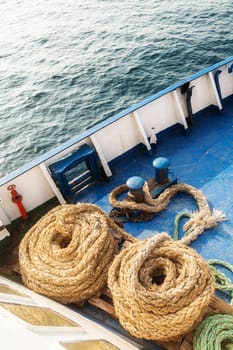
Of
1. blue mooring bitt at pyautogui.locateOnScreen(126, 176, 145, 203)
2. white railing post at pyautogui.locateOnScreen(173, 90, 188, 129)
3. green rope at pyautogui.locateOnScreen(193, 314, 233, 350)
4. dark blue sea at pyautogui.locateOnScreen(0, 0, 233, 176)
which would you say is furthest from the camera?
dark blue sea at pyautogui.locateOnScreen(0, 0, 233, 176)

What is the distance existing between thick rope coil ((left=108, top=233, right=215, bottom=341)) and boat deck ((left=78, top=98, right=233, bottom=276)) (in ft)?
3.95

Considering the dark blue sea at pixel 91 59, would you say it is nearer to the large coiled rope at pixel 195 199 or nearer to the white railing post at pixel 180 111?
the white railing post at pixel 180 111

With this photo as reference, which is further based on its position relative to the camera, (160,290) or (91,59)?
(91,59)

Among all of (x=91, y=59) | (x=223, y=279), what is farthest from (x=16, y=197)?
(x=91, y=59)

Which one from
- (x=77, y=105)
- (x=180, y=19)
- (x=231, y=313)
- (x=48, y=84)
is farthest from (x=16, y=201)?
(x=180, y=19)

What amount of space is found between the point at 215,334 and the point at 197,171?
3.15m

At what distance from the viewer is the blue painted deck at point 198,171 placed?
195 inches

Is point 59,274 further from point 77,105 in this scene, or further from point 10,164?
point 77,105

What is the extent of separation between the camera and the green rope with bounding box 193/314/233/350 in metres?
3.25

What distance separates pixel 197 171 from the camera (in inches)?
235

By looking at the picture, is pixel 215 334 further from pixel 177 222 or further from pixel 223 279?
pixel 177 222

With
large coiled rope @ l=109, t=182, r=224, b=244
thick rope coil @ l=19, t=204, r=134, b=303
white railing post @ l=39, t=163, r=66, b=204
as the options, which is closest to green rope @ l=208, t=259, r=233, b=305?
large coiled rope @ l=109, t=182, r=224, b=244

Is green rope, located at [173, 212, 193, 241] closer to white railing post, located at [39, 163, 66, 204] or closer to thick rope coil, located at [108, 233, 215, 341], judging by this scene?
thick rope coil, located at [108, 233, 215, 341]

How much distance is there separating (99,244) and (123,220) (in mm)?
1421
